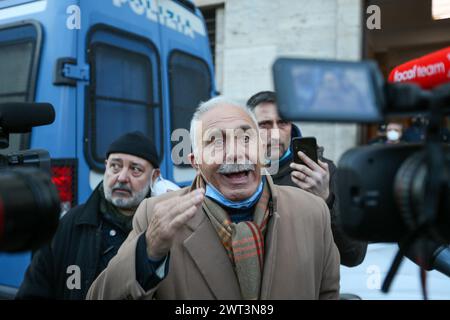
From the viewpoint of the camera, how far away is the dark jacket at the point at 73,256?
2.16 metres

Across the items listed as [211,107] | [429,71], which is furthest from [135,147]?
[429,71]

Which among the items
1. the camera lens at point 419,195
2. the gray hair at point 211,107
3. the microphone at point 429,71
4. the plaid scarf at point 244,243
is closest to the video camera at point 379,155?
the camera lens at point 419,195

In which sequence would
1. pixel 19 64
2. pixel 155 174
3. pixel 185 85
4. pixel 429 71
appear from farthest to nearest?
pixel 185 85, pixel 19 64, pixel 155 174, pixel 429 71

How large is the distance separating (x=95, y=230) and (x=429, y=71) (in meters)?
1.74

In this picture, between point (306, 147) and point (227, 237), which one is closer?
point (227, 237)

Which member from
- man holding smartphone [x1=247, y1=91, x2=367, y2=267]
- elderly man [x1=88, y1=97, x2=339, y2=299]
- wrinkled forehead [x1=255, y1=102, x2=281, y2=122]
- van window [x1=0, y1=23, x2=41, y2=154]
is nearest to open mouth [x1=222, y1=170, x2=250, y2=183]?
elderly man [x1=88, y1=97, x2=339, y2=299]

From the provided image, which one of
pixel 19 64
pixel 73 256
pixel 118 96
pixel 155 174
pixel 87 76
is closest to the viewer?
pixel 73 256

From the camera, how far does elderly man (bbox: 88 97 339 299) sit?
1.36 metres

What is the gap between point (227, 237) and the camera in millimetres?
1571

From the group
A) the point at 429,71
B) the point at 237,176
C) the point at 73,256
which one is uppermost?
the point at 429,71

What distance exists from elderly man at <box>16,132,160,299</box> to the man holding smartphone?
0.67 meters

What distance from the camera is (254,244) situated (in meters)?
1.53

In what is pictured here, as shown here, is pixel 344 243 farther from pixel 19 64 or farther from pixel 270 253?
pixel 19 64

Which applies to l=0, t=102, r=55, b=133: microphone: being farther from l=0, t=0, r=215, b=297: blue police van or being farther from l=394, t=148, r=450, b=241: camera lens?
l=0, t=0, r=215, b=297: blue police van
